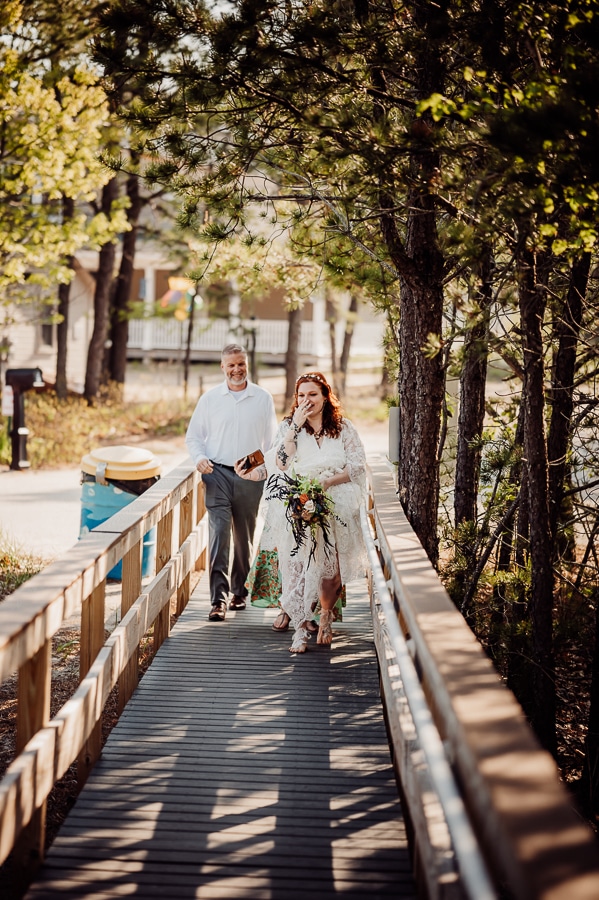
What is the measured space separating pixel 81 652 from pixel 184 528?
124 inches

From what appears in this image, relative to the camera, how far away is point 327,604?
21.4ft

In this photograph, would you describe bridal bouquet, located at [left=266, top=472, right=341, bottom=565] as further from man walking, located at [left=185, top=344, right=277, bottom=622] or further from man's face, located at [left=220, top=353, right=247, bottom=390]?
man's face, located at [left=220, top=353, right=247, bottom=390]

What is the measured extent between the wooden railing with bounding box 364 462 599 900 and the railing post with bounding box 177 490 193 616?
365 cm

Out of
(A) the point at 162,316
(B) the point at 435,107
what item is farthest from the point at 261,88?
(A) the point at 162,316

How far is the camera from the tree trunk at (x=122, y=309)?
22.5 metres

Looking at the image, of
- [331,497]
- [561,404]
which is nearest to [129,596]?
[331,497]

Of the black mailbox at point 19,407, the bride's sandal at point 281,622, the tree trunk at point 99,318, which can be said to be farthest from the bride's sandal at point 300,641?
the tree trunk at point 99,318

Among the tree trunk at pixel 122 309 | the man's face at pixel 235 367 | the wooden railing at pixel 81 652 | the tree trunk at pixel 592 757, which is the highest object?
the tree trunk at pixel 122 309

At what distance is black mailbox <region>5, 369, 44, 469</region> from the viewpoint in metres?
15.6

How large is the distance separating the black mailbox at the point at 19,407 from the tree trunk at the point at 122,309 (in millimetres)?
6708

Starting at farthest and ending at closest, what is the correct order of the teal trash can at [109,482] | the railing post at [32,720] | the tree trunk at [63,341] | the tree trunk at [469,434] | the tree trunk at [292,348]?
the tree trunk at [292,348], the tree trunk at [63,341], the teal trash can at [109,482], the tree trunk at [469,434], the railing post at [32,720]

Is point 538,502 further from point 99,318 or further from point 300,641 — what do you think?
point 99,318

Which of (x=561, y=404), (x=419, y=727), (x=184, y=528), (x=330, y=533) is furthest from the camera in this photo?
(x=184, y=528)

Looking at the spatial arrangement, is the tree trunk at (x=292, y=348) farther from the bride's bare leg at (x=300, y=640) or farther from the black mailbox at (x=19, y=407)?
the bride's bare leg at (x=300, y=640)
